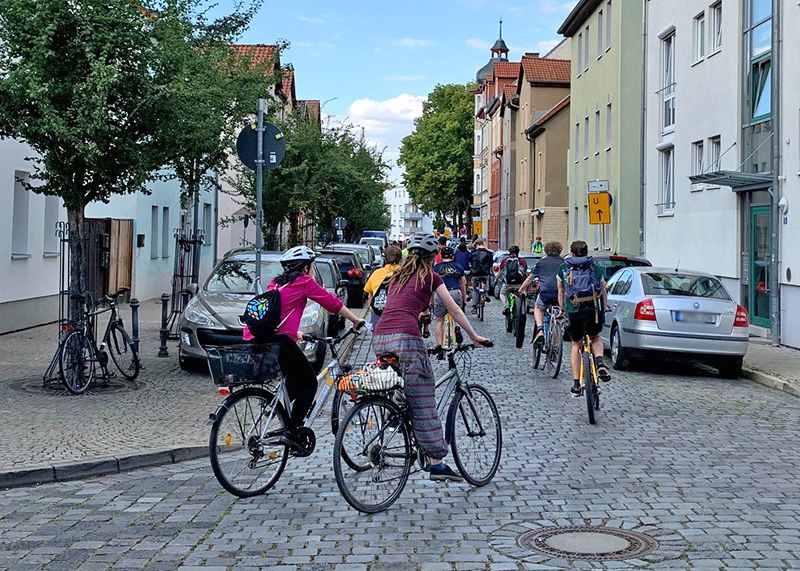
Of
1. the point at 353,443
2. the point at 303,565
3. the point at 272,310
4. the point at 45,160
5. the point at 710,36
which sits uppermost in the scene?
the point at 710,36

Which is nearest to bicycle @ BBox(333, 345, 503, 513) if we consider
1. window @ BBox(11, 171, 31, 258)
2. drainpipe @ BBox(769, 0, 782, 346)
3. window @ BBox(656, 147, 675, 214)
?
drainpipe @ BBox(769, 0, 782, 346)

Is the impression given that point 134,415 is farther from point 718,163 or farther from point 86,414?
point 718,163

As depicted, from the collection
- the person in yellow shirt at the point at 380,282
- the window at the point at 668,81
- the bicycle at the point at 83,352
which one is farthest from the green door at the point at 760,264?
the bicycle at the point at 83,352

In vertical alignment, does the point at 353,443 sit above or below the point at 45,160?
below

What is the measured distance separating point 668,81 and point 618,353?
49.1 feet

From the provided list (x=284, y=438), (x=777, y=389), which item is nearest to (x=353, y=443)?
(x=284, y=438)

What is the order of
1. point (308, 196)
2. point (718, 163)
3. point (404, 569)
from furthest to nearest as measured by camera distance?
point (308, 196)
point (718, 163)
point (404, 569)

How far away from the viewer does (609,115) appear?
3828 centimetres

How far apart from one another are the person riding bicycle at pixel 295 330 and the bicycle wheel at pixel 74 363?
5.05 m

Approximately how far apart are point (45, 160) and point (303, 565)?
804 centimetres

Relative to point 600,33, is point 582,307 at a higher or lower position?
lower

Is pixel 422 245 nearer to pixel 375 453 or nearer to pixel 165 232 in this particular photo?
pixel 375 453

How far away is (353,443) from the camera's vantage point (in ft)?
23.4

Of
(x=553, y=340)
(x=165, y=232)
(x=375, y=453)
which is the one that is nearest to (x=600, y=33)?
(x=165, y=232)
